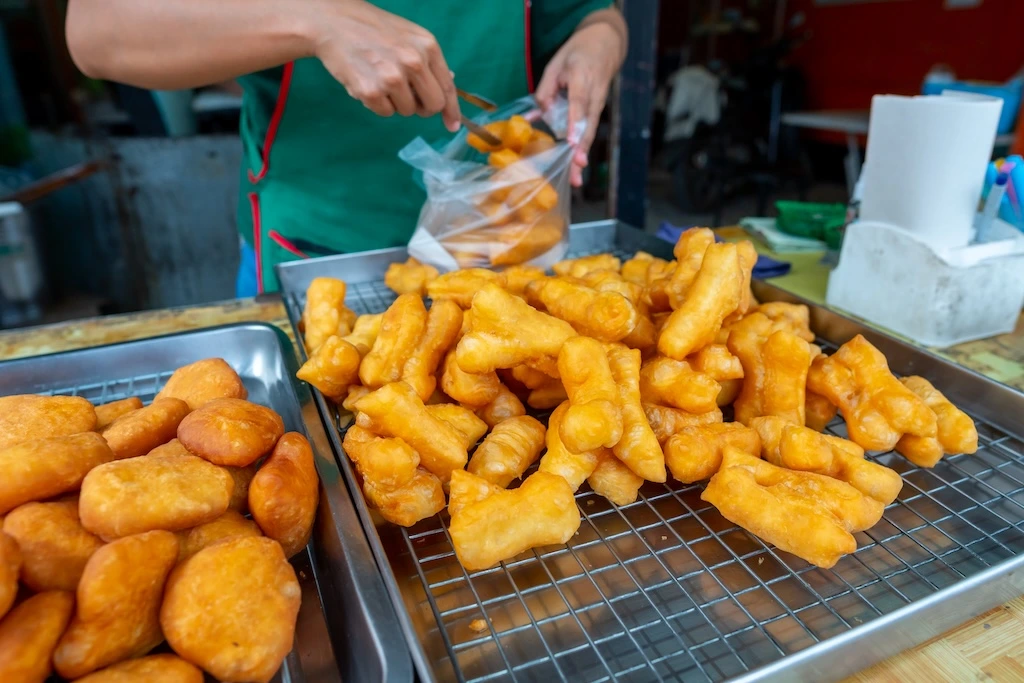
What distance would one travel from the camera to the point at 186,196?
11.2ft

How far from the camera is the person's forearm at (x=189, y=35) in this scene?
115 centimetres

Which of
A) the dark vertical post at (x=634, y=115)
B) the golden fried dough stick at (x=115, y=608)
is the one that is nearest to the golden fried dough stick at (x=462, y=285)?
the golden fried dough stick at (x=115, y=608)

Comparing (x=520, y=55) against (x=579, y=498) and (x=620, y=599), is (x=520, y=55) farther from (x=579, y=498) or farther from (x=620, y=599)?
(x=620, y=599)

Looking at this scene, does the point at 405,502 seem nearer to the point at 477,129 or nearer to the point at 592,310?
the point at 592,310

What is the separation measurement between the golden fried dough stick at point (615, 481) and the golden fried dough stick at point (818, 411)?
0.97ft

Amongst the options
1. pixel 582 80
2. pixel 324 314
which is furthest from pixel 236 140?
pixel 324 314

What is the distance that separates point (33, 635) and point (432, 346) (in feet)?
1.74

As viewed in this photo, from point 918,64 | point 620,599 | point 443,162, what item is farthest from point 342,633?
point 918,64

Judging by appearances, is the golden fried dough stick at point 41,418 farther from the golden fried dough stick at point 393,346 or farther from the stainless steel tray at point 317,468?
the golden fried dough stick at point 393,346

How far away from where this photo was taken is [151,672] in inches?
20.1

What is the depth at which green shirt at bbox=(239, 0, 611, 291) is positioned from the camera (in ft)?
5.02

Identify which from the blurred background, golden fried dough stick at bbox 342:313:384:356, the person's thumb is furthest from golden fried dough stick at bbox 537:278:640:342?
the blurred background

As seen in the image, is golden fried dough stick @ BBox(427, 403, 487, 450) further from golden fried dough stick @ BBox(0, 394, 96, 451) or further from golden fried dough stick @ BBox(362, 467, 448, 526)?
golden fried dough stick @ BBox(0, 394, 96, 451)

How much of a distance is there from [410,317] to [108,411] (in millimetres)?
409
